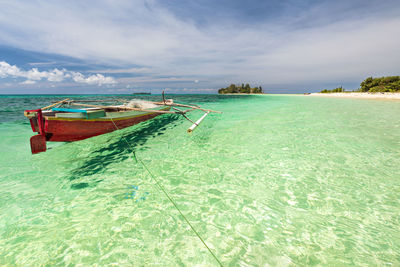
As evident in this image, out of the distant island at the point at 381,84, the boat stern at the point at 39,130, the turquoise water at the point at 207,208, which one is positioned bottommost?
the turquoise water at the point at 207,208

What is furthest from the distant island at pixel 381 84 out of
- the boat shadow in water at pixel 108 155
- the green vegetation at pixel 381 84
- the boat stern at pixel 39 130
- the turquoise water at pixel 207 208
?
the boat stern at pixel 39 130

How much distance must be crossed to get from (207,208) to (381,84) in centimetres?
8899

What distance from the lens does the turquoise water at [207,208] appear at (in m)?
2.50

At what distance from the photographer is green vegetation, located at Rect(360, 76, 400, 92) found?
52.7 metres


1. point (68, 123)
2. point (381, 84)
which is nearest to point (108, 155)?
point (68, 123)

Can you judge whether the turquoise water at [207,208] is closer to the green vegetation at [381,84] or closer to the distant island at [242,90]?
the green vegetation at [381,84]

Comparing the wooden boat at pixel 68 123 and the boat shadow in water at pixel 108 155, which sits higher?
the wooden boat at pixel 68 123

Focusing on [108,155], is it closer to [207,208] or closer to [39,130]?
[39,130]

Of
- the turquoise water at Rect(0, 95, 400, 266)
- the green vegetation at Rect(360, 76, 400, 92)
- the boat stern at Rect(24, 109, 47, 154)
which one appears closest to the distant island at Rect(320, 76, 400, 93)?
the green vegetation at Rect(360, 76, 400, 92)

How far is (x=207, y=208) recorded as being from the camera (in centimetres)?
345

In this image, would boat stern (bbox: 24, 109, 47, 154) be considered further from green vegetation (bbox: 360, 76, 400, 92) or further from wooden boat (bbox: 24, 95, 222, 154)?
green vegetation (bbox: 360, 76, 400, 92)

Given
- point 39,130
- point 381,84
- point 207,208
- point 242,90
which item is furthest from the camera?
point 242,90

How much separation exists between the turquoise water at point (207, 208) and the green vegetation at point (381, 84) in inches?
2909

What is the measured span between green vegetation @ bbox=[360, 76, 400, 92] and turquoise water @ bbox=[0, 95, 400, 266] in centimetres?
7389
